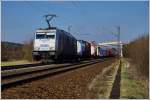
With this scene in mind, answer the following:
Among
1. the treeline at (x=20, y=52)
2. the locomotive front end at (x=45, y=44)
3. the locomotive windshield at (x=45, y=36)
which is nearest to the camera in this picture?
the locomotive front end at (x=45, y=44)

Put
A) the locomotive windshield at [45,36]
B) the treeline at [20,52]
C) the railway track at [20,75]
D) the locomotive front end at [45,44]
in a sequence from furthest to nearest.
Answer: the treeline at [20,52], the locomotive windshield at [45,36], the locomotive front end at [45,44], the railway track at [20,75]

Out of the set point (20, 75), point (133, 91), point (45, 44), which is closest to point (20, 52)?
point (45, 44)

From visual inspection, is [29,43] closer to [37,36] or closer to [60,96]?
[37,36]

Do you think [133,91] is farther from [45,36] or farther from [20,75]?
[45,36]

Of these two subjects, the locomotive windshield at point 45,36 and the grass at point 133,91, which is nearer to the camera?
the grass at point 133,91

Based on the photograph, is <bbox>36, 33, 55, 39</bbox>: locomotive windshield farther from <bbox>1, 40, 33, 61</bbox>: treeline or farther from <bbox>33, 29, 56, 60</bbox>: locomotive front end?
<bbox>1, 40, 33, 61</bbox>: treeline

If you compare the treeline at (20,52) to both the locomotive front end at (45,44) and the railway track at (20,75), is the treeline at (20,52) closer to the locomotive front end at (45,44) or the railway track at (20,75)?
the locomotive front end at (45,44)

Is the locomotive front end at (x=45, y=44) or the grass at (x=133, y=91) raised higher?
the locomotive front end at (x=45, y=44)

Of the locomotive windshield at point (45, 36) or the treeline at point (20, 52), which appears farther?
the treeline at point (20, 52)

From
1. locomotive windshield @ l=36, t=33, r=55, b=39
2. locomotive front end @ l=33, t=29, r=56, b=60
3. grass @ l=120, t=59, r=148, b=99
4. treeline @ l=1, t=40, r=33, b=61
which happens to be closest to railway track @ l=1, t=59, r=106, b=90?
grass @ l=120, t=59, r=148, b=99

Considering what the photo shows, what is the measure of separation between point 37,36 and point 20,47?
45.8 feet

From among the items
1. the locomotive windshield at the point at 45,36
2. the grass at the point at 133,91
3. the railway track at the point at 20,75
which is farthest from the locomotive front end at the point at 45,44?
the grass at the point at 133,91

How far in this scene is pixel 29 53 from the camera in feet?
145

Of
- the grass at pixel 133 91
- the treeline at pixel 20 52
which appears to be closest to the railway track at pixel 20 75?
the grass at pixel 133 91
